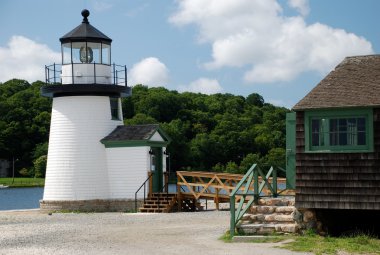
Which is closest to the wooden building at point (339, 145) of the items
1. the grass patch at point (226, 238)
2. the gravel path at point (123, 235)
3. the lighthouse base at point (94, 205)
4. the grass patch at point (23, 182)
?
the grass patch at point (226, 238)

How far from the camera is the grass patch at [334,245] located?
1496cm

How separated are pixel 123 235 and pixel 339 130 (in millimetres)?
5905

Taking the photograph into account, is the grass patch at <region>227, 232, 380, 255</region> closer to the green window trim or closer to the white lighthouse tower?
the green window trim

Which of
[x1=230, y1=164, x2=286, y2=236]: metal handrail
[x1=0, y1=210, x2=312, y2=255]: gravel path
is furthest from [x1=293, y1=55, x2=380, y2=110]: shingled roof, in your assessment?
[x1=0, y1=210, x2=312, y2=255]: gravel path

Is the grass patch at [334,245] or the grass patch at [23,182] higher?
the grass patch at [334,245]

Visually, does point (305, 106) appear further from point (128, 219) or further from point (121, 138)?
point (121, 138)

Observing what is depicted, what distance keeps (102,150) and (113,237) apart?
11.6 m

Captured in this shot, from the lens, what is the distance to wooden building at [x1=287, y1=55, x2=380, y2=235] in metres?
17.0

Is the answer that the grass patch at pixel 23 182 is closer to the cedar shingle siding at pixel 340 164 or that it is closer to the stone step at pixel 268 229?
the stone step at pixel 268 229

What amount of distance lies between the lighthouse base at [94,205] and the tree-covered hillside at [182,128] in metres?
47.4

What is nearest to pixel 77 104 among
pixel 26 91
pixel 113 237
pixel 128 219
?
pixel 128 219

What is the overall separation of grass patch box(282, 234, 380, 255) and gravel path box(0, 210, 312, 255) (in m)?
0.55

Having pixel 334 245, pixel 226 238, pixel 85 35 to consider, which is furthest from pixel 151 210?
pixel 334 245

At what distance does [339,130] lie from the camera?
17438 mm
